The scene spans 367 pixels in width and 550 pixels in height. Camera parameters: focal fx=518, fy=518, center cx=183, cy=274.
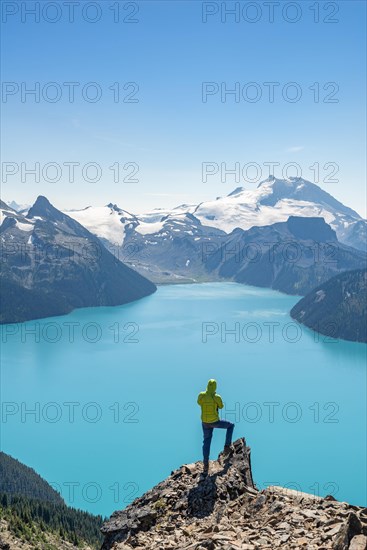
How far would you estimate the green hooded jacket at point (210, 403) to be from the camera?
19594 mm

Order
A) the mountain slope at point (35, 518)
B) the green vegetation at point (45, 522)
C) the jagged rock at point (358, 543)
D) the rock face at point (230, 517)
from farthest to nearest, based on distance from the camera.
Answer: the green vegetation at point (45, 522) < the mountain slope at point (35, 518) < the rock face at point (230, 517) < the jagged rock at point (358, 543)

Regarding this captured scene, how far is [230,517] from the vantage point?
16.0 meters

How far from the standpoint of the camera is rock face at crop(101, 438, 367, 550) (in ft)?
43.1

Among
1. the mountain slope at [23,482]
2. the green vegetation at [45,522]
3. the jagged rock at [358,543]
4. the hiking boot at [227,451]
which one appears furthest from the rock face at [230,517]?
the mountain slope at [23,482]

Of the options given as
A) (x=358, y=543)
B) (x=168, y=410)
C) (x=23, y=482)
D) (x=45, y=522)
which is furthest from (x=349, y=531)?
(x=168, y=410)

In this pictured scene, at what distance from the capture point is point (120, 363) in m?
137

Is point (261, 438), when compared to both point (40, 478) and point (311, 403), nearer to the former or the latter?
point (311, 403)

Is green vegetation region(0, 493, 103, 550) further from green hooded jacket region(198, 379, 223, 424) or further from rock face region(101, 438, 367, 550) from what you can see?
green hooded jacket region(198, 379, 223, 424)

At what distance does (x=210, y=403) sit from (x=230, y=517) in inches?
180

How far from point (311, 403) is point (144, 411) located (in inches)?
1328

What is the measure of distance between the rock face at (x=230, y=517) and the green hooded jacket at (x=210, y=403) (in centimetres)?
148

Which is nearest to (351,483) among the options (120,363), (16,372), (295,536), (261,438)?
(261,438)

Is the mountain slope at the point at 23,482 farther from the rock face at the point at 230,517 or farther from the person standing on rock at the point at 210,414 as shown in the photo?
the rock face at the point at 230,517

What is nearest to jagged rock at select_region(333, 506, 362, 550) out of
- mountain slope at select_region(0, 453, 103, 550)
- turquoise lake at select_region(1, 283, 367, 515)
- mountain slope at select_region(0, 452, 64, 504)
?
mountain slope at select_region(0, 453, 103, 550)
